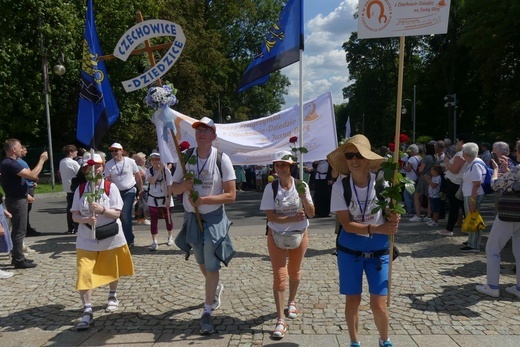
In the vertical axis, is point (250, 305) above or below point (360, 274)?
below

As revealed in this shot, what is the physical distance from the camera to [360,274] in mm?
3641

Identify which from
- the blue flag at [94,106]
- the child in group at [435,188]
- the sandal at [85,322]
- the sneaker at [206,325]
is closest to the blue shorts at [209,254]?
the sneaker at [206,325]

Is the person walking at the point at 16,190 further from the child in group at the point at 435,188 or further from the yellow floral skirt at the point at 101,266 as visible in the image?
the child in group at the point at 435,188

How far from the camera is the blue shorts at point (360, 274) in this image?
3.57m

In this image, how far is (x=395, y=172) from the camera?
11.7 ft

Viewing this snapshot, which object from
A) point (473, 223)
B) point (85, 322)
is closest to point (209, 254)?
point (85, 322)

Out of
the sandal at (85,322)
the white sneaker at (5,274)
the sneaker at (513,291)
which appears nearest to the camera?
the sandal at (85,322)

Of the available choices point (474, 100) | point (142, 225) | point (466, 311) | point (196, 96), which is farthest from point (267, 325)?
point (474, 100)

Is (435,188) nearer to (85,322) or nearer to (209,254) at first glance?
(209,254)

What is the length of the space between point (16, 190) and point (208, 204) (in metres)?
4.27

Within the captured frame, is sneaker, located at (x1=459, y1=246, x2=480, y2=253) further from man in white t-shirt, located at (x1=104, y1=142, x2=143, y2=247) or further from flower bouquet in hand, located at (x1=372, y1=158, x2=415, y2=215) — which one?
man in white t-shirt, located at (x1=104, y1=142, x2=143, y2=247)

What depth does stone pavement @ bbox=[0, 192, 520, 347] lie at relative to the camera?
168 inches

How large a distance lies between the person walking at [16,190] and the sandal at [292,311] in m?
4.52

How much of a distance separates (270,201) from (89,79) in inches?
160
